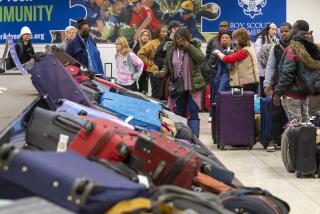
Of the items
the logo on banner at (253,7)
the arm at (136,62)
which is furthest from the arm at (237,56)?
the logo on banner at (253,7)

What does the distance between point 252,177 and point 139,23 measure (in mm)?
7939

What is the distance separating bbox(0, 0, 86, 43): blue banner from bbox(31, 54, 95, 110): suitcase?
415 inches

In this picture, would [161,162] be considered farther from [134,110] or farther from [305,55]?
[305,55]

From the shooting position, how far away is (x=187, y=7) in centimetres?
1485

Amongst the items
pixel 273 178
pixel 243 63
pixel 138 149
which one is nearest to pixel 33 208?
pixel 138 149

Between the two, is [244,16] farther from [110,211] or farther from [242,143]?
[110,211]

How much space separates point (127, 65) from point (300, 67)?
3.47m

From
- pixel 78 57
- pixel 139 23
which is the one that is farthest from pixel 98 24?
pixel 78 57

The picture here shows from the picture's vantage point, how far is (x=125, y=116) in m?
4.57

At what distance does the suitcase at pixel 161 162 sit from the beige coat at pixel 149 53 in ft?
29.1

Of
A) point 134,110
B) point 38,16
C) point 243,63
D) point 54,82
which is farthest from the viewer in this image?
point 38,16

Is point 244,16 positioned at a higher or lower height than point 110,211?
lower

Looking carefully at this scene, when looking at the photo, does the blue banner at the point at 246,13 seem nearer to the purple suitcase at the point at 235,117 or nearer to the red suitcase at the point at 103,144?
the purple suitcase at the point at 235,117

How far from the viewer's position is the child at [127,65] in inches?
411
